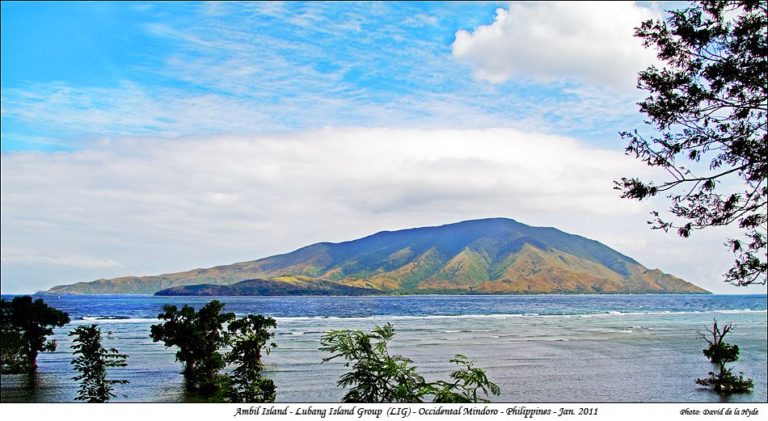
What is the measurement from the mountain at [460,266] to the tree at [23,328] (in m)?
69.0

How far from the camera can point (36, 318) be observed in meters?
18.5

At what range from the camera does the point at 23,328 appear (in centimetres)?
1848

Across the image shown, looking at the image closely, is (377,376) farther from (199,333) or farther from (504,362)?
(504,362)

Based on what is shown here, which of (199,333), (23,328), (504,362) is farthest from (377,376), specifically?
(504,362)

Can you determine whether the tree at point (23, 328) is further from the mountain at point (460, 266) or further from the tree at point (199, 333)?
the mountain at point (460, 266)

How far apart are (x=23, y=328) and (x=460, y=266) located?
84180mm

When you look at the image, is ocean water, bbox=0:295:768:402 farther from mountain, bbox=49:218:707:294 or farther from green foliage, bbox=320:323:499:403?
mountain, bbox=49:218:707:294

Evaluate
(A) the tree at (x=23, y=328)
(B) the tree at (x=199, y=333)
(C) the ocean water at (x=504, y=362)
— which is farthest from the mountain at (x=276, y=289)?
(B) the tree at (x=199, y=333)

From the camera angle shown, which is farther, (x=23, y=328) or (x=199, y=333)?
(x=23, y=328)

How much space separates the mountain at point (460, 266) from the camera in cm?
9650

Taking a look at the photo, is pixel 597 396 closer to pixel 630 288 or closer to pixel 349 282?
pixel 349 282

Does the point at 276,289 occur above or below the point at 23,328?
above

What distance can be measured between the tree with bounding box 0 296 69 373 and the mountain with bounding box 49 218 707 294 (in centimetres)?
6898
